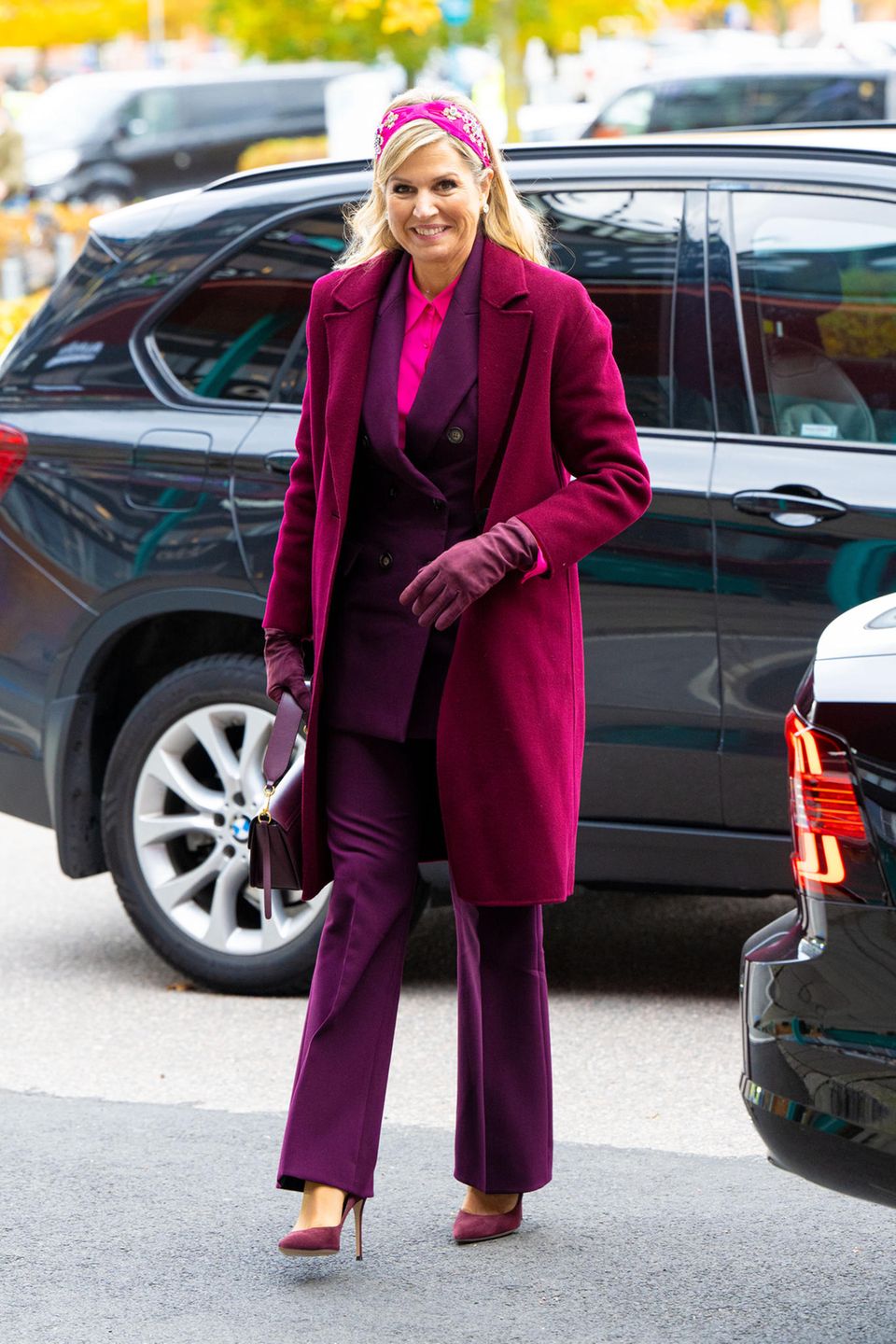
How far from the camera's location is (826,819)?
9.48 feet

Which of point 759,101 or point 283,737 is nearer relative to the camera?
point 283,737

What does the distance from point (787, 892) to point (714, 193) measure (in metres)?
1.59

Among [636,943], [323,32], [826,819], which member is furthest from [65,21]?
[826,819]

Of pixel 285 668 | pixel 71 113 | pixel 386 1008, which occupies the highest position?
pixel 285 668

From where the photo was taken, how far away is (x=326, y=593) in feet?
11.5

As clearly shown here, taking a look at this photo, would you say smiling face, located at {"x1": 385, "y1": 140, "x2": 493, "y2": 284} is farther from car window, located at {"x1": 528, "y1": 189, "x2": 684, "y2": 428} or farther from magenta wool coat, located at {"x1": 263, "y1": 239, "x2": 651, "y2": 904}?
car window, located at {"x1": 528, "y1": 189, "x2": 684, "y2": 428}

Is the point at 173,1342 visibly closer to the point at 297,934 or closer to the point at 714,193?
the point at 297,934

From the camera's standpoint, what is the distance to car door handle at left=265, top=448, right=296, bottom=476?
5.02 m

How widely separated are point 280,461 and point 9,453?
2.50 feet

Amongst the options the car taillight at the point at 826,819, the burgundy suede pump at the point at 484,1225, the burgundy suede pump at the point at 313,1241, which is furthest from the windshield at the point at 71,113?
the car taillight at the point at 826,819

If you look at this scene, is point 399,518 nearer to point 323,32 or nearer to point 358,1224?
point 358,1224

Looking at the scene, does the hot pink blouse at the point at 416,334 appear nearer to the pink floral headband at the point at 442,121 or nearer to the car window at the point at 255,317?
the pink floral headband at the point at 442,121

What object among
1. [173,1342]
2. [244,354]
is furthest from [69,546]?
[173,1342]

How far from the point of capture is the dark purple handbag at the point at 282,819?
363cm
